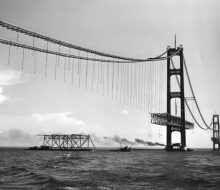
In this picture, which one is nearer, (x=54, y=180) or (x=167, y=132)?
(x=54, y=180)

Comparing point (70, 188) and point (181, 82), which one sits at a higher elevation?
point (181, 82)

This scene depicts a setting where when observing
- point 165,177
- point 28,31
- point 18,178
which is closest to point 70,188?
point 18,178

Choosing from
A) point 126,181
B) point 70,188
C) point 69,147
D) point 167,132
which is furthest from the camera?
point 69,147

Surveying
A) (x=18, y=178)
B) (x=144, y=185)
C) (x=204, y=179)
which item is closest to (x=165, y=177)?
(x=204, y=179)

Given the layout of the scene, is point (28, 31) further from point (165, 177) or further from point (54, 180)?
point (165, 177)

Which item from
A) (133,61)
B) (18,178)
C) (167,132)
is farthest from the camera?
(167,132)

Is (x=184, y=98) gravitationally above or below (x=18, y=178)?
above

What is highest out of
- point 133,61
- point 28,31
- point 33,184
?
point 133,61

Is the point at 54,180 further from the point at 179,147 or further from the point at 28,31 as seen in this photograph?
the point at 179,147

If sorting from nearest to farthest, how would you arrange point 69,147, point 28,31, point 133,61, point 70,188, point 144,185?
1. point 70,188
2. point 144,185
3. point 28,31
4. point 133,61
5. point 69,147
